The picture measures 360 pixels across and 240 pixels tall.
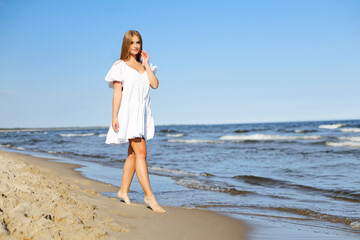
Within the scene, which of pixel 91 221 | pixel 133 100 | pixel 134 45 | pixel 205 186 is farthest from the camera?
pixel 205 186

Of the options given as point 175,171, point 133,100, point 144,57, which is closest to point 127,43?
point 144,57

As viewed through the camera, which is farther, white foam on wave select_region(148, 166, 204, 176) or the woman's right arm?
white foam on wave select_region(148, 166, 204, 176)

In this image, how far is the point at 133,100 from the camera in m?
3.61

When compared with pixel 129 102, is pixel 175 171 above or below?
below

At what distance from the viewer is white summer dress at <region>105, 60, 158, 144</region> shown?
3.56 metres

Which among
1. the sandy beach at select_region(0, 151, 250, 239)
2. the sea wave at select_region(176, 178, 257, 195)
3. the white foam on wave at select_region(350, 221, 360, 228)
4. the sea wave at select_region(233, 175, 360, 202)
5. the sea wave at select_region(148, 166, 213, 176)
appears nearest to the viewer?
the sandy beach at select_region(0, 151, 250, 239)

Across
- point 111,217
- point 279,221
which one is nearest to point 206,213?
point 279,221

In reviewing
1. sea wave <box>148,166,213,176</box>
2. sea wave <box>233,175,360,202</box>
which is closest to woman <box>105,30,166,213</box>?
sea wave <box>233,175,360,202</box>

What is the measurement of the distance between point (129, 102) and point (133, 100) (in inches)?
1.9

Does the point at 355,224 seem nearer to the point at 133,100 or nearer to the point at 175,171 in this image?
the point at 133,100

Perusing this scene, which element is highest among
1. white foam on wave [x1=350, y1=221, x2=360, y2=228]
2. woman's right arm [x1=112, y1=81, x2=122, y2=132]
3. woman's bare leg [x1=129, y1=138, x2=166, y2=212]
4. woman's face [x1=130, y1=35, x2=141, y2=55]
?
woman's face [x1=130, y1=35, x2=141, y2=55]

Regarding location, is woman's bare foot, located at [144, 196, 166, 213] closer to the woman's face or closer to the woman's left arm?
the woman's left arm

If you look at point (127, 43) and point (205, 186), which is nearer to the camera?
point (127, 43)

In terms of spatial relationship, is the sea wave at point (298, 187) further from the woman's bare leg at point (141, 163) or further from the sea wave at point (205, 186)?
the woman's bare leg at point (141, 163)
